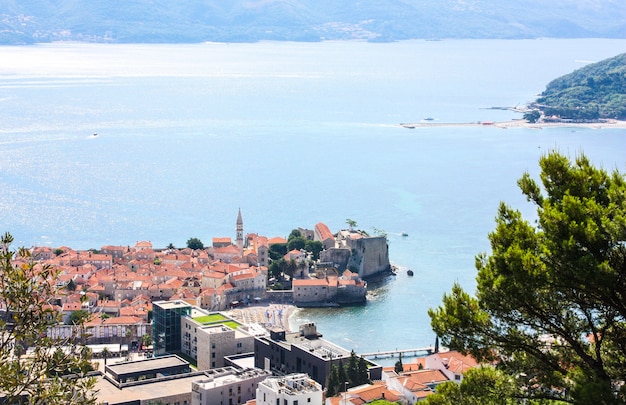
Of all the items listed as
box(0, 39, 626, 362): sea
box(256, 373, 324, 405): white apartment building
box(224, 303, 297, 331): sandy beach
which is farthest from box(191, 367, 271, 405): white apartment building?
box(224, 303, 297, 331): sandy beach

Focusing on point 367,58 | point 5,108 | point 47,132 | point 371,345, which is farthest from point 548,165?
point 367,58

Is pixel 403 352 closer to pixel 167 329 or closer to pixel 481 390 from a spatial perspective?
pixel 167 329

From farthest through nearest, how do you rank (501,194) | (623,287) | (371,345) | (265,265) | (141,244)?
1. (501,194)
2. (141,244)
3. (265,265)
4. (371,345)
5. (623,287)

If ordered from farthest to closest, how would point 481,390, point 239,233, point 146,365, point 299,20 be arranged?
point 299,20 < point 239,233 < point 146,365 < point 481,390

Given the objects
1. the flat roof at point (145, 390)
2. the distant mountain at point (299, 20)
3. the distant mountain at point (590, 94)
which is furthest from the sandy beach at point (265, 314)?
the distant mountain at point (299, 20)

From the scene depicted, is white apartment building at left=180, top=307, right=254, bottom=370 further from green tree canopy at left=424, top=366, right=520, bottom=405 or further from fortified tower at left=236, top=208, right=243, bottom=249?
green tree canopy at left=424, top=366, right=520, bottom=405

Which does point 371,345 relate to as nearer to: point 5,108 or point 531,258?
point 531,258

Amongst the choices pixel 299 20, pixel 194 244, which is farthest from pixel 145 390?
pixel 299 20

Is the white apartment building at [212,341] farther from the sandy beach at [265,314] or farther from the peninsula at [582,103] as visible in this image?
the peninsula at [582,103]
